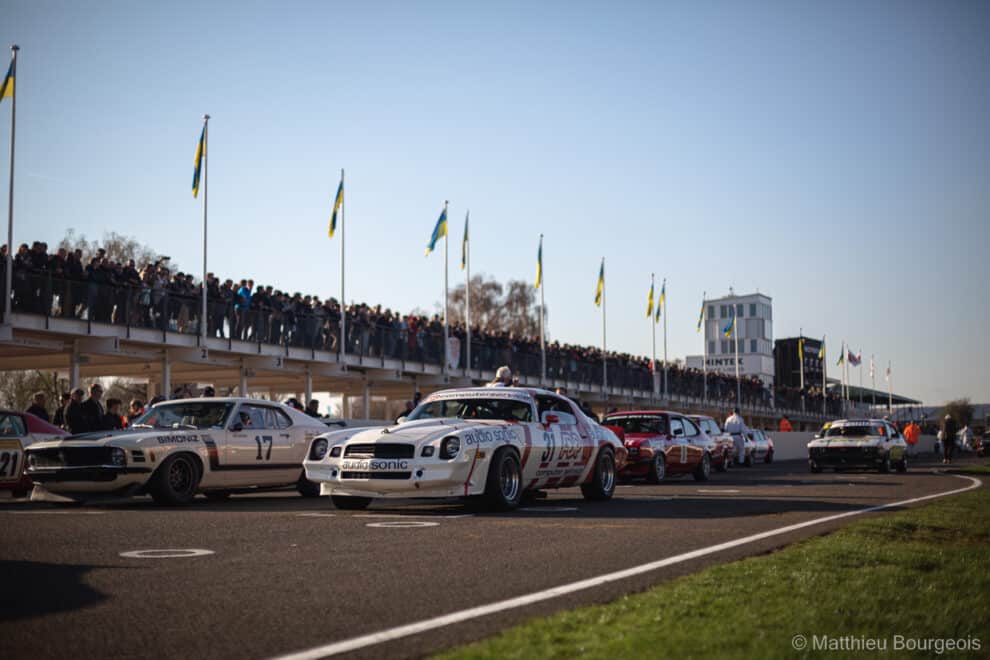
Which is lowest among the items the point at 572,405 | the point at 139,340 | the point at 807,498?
the point at 807,498

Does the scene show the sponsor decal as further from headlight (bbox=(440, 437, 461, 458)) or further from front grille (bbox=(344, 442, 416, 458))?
headlight (bbox=(440, 437, 461, 458))

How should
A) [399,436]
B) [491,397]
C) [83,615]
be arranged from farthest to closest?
[491,397], [399,436], [83,615]

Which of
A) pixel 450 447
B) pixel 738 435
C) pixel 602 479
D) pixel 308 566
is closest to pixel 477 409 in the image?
pixel 450 447

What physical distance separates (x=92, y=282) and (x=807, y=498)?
18.9 m

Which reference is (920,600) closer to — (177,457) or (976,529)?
(976,529)

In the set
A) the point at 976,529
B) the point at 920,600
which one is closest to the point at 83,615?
the point at 920,600

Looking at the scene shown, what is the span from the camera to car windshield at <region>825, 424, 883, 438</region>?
28.6 metres

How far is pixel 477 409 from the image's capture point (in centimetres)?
1404

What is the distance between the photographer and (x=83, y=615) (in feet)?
19.0

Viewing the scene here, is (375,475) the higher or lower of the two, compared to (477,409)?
lower

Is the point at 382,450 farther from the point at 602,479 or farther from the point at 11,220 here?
the point at 11,220

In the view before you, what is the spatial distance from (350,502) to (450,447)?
1.88 metres

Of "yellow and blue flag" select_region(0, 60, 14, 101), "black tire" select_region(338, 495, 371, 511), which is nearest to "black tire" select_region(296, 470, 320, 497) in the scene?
"black tire" select_region(338, 495, 371, 511)

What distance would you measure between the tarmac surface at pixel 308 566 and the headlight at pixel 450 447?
2.39 feet
